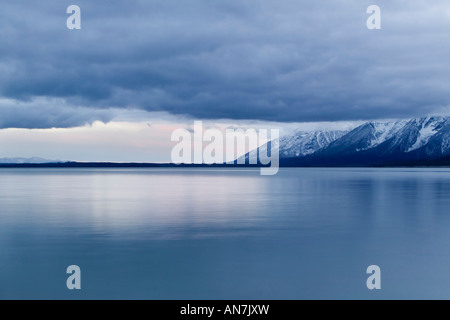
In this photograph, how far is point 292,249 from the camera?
2388 centimetres

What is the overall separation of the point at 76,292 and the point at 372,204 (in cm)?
3528

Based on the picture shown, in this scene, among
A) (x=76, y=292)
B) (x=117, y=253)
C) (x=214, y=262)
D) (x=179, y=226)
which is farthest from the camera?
(x=179, y=226)

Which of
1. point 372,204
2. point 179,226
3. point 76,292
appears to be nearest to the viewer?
point 76,292

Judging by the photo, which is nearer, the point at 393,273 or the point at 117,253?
the point at 393,273

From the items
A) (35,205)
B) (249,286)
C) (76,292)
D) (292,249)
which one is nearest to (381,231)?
(292,249)
